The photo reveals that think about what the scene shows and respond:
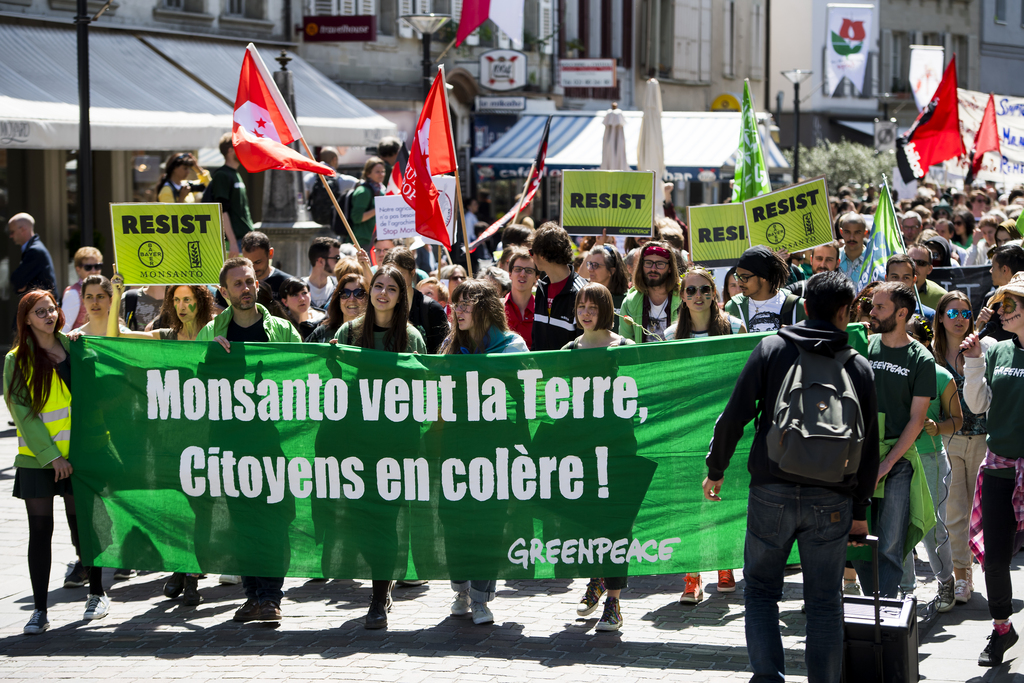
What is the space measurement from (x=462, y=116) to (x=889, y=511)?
2447 centimetres

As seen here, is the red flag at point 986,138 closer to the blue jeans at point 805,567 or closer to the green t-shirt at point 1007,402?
the green t-shirt at point 1007,402

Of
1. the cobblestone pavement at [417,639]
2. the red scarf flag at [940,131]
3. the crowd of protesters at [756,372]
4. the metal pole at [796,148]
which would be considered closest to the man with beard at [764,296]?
the crowd of protesters at [756,372]

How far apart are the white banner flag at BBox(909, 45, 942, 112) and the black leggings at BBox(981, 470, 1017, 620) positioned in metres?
23.6

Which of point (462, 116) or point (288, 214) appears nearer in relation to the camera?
point (288, 214)

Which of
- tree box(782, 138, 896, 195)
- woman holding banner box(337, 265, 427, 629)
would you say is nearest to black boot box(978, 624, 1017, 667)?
woman holding banner box(337, 265, 427, 629)

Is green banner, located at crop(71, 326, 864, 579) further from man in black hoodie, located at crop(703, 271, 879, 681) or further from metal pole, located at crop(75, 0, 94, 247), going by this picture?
metal pole, located at crop(75, 0, 94, 247)

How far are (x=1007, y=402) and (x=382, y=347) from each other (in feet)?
10.1

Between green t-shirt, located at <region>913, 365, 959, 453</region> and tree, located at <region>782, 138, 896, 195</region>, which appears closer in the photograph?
green t-shirt, located at <region>913, 365, 959, 453</region>

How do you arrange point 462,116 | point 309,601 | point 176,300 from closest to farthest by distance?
point 309,601 → point 176,300 → point 462,116

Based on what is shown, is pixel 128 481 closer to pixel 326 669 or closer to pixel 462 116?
pixel 326 669

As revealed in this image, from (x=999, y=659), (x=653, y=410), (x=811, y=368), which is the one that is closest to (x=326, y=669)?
(x=653, y=410)

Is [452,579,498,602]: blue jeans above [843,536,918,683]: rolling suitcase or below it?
below

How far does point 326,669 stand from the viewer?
5.81 metres

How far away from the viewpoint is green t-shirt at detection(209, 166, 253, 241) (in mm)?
12930
